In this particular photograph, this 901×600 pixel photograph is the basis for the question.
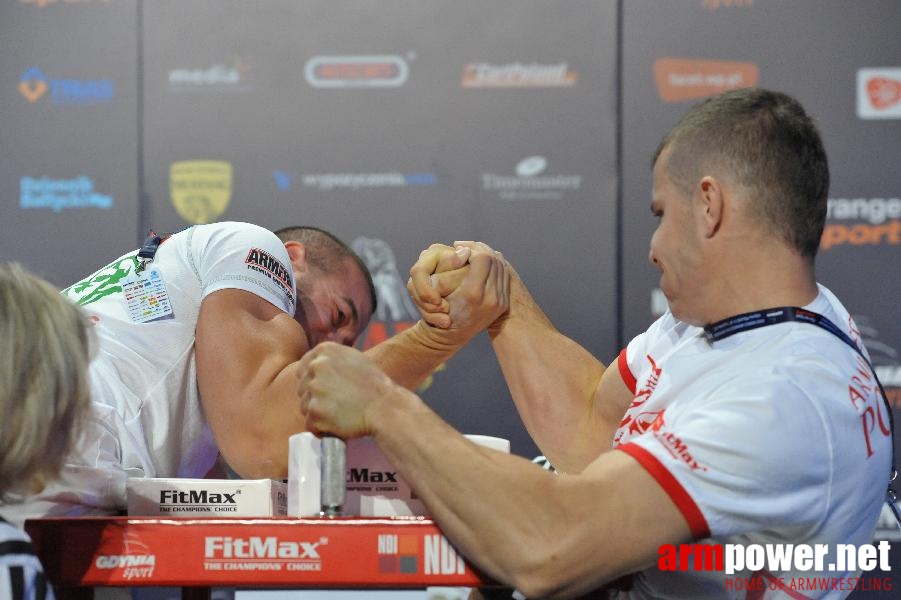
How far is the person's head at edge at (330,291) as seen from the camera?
263cm

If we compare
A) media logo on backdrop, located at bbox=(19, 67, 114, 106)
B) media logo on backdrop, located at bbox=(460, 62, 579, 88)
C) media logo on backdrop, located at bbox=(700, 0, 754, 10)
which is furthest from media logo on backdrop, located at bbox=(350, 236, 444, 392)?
media logo on backdrop, located at bbox=(700, 0, 754, 10)

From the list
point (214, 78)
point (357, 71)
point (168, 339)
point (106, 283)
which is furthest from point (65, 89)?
point (168, 339)

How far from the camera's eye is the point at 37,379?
124 cm

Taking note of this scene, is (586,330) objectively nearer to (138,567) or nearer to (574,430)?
(574,430)

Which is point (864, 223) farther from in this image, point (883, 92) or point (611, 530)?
point (611, 530)

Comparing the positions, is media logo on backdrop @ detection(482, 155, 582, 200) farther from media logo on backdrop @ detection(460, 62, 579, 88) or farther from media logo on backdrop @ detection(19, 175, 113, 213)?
media logo on backdrop @ detection(19, 175, 113, 213)

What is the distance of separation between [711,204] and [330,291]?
1294 millimetres

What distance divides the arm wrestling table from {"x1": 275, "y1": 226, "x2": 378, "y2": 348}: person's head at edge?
1314 millimetres

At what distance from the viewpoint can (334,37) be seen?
3.84 meters

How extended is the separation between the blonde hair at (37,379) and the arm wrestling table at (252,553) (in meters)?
0.11

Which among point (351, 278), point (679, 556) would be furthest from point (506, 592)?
point (351, 278)

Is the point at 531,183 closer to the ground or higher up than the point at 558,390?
higher up

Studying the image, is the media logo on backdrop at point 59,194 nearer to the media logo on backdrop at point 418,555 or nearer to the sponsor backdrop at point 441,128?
the sponsor backdrop at point 441,128

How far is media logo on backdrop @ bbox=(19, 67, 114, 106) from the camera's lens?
3879mm
